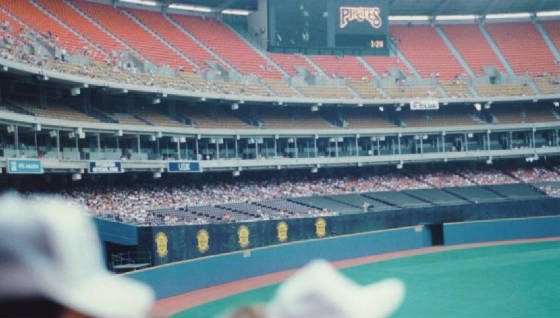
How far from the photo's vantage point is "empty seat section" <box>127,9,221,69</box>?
38.6 m

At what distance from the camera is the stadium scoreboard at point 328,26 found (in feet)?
132

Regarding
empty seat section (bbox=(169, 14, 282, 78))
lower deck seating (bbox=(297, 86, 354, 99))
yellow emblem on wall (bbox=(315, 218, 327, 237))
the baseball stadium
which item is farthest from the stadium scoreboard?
yellow emblem on wall (bbox=(315, 218, 327, 237))

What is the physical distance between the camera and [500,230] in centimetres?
3491

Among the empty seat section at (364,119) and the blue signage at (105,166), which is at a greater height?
the empty seat section at (364,119)

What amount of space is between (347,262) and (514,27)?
1222 inches

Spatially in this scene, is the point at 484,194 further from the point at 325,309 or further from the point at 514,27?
the point at 325,309

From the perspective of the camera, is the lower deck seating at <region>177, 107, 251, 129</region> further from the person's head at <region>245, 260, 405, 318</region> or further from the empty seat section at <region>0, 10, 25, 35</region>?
the person's head at <region>245, 260, 405, 318</region>

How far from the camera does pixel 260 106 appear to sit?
3809 centimetres

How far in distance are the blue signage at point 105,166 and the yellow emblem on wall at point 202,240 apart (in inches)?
206

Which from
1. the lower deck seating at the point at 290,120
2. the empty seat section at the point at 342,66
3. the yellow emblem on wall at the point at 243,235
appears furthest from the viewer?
the empty seat section at the point at 342,66

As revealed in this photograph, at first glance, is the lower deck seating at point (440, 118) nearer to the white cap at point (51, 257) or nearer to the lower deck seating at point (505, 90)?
the lower deck seating at point (505, 90)

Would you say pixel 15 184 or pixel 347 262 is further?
pixel 347 262

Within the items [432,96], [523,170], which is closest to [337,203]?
[432,96]

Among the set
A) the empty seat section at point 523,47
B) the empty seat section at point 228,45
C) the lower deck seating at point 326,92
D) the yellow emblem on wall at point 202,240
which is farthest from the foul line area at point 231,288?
the empty seat section at point 523,47
